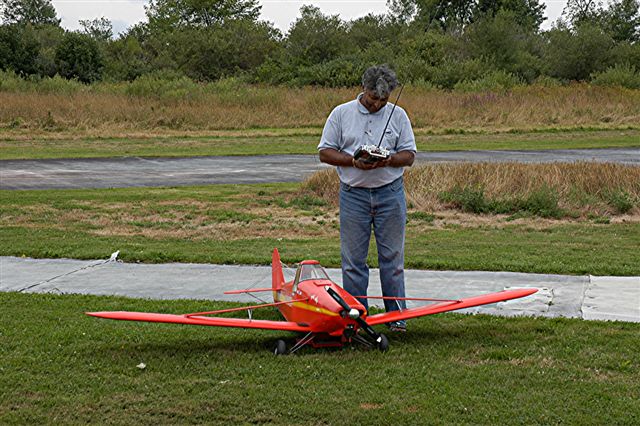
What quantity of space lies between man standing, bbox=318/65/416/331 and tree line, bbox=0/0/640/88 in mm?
39613

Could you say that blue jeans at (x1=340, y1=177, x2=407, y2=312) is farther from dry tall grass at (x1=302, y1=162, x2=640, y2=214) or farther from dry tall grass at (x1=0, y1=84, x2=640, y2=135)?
dry tall grass at (x1=0, y1=84, x2=640, y2=135)

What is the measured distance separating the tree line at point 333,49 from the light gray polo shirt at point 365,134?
3965cm

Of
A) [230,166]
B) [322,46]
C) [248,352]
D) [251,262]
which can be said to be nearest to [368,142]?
[248,352]

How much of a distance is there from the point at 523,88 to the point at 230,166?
2448 cm

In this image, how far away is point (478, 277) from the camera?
364 inches

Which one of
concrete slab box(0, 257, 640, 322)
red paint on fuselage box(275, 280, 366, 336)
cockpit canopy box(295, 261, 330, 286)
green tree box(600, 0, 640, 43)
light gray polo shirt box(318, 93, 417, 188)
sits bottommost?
concrete slab box(0, 257, 640, 322)

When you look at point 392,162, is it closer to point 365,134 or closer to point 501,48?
point 365,134

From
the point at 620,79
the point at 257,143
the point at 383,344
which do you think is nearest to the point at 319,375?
the point at 383,344

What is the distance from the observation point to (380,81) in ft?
21.8

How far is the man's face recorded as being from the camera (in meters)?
6.75

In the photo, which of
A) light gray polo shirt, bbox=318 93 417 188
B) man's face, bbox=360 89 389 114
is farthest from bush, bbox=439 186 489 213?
man's face, bbox=360 89 389 114

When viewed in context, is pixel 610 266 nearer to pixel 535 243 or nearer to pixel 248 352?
pixel 535 243

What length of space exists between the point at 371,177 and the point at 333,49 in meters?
52.1

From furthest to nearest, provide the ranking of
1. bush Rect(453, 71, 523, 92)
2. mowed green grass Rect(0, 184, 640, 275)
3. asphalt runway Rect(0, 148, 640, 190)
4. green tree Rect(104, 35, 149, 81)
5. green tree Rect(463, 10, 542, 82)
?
1. green tree Rect(463, 10, 542, 82)
2. green tree Rect(104, 35, 149, 81)
3. bush Rect(453, 71, 523, 92)
4. asphalt runway Rect(0, 148, 640, 190)
5. mowed green grass Rect(0, 184, 640, 275)
